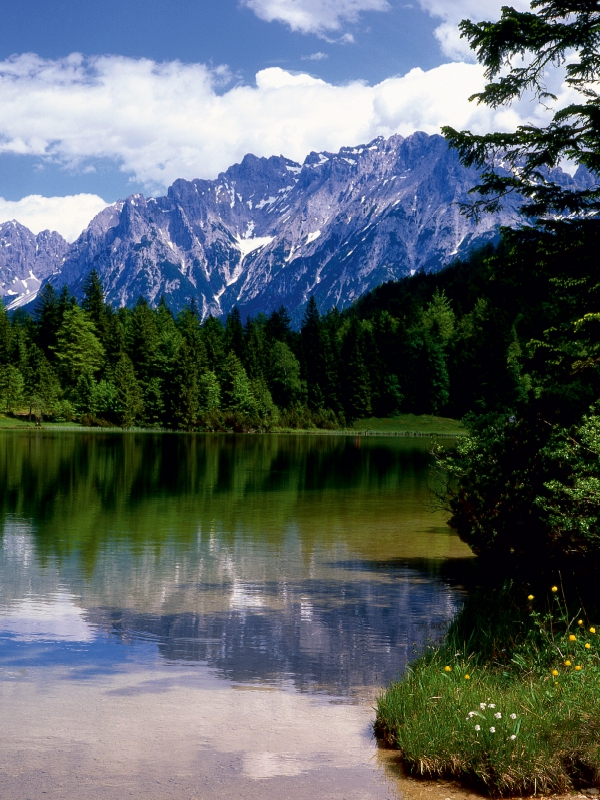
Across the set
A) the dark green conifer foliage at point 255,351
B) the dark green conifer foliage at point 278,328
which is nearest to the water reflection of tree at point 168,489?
the dark green conifer foliage at point 255,351

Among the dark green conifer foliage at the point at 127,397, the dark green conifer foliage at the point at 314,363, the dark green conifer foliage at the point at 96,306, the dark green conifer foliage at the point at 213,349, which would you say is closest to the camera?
the dark green conifer foliage at the point at 127,397

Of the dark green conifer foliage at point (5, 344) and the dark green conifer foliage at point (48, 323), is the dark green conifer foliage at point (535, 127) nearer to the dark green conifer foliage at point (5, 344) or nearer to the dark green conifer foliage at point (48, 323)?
the dark green conifer foliage at point (5, 344)

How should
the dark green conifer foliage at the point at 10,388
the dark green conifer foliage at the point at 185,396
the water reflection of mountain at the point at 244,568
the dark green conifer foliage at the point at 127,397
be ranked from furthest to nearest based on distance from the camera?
the dark green conifer foliage at the point at 185,396 → the dark green conifer foliage at the point at 10,388 → the dark green conifer foliage at the point at 127,397 → the water reflection of mountain at the point at 244,568

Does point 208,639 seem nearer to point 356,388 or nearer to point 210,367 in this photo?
point 210,367

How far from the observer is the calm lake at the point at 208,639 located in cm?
909

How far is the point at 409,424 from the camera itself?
167 metres

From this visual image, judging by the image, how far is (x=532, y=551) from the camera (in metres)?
17.9

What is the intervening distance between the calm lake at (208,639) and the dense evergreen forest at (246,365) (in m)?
90.5

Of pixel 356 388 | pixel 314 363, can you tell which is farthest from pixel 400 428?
pixel 314 363

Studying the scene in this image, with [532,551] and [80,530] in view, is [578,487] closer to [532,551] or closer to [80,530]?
[532,551]

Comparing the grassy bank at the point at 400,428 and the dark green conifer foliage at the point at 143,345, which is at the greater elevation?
the dark green conifer foliage at the point at 143,345

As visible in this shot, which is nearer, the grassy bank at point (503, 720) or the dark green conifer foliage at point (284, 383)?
the grassy bank at point (503, 720)

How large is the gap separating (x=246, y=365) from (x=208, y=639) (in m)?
144

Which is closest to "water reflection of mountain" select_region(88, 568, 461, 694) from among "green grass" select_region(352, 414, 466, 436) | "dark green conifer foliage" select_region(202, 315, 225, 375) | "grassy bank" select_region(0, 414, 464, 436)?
"grassy bank" select_region(0, 414, 464, 436)
